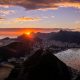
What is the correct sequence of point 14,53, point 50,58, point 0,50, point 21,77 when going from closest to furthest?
1. point 21,77
2. point 50,58
3. point 0,50
4. point 14,53

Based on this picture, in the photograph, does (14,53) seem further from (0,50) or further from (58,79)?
(58,79)

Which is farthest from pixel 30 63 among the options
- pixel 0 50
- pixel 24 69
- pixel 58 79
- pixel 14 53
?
pixel 14 53

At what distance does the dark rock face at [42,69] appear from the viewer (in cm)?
2798

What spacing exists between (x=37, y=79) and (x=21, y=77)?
5.01 ft

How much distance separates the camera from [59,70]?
1169 inches

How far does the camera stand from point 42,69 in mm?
28766

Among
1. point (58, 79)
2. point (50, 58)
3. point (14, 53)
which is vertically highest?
point (50, 58)

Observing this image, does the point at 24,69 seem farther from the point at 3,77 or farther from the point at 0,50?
the point at 0,50

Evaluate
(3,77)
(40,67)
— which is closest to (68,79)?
(40,67)

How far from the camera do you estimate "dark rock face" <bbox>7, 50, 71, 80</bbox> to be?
28.0m

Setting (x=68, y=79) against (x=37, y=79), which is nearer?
(x=37, y=79)

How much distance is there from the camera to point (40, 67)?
28734 mm

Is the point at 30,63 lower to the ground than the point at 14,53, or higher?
higher

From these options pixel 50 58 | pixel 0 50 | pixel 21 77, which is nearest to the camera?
pixel 21 77
